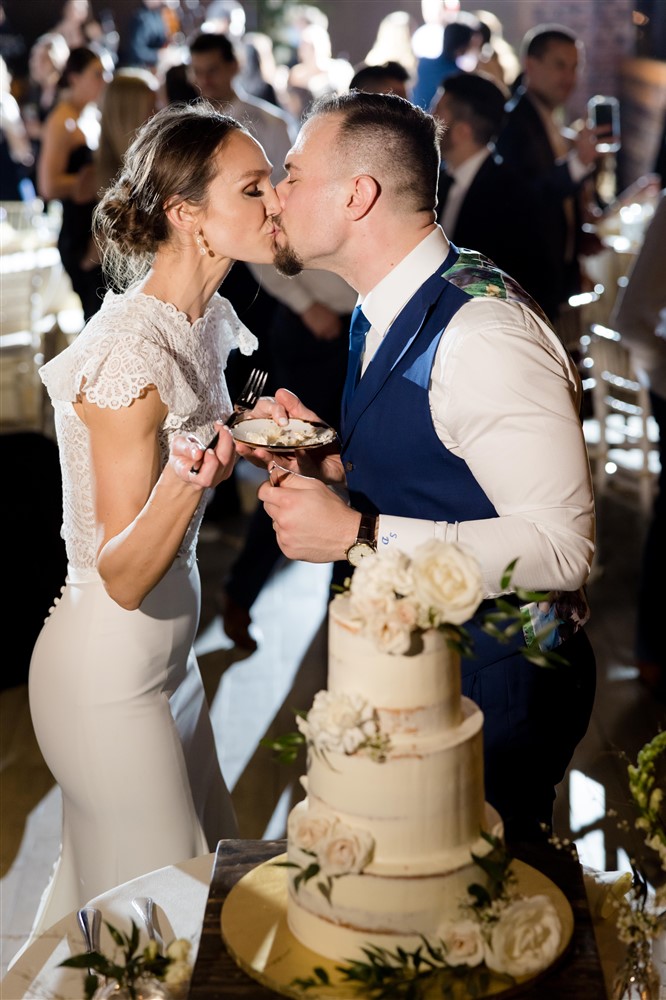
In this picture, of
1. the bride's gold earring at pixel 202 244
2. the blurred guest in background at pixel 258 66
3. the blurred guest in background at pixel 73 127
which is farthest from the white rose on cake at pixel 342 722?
the blurred guest in background at pixel 258 66

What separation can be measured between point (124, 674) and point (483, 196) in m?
2.74

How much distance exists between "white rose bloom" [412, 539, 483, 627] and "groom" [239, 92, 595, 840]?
0.43 metres

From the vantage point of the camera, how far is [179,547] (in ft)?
6.67

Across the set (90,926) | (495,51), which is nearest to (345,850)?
(90,926)

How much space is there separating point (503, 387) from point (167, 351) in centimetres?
66

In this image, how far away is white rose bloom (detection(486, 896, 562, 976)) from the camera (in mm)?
1259

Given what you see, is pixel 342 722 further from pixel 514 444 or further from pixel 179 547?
pixel 179 547

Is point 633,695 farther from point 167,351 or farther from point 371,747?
point 371,747

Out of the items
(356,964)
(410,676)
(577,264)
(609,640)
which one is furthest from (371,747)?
(577,264)

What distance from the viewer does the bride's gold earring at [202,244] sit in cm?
215

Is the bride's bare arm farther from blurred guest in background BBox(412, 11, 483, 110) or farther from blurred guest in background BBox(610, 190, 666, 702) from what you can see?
blurred guest in background BBox(412, 11, 483, 110)

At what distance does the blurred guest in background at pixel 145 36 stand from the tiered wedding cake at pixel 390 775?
20.1 feet

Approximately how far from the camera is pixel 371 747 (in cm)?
122

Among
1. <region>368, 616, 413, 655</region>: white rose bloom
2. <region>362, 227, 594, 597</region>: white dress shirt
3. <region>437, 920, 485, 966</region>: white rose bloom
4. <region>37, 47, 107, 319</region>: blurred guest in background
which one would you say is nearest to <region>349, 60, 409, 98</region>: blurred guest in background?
<region>37, 47, 107, 319</region>: blurred guest in background
